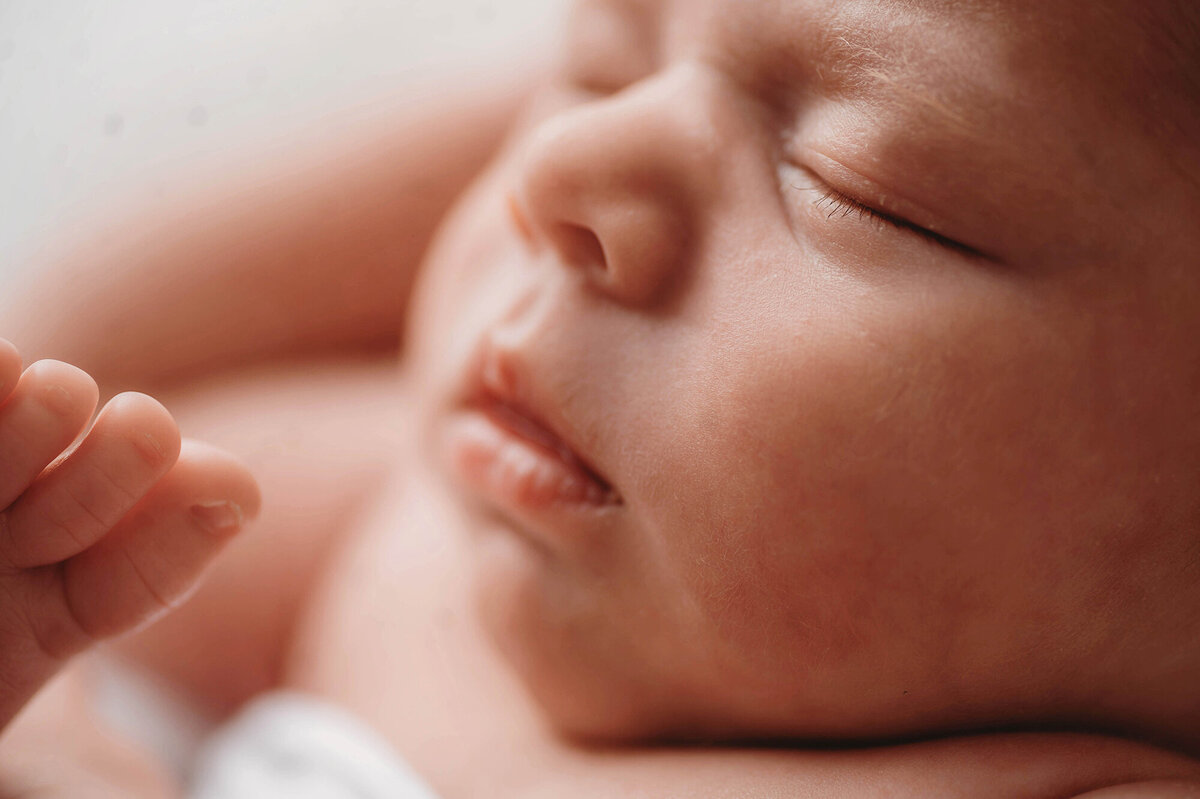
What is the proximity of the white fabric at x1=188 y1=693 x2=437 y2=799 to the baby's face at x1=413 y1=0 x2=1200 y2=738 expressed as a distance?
153 millimetres

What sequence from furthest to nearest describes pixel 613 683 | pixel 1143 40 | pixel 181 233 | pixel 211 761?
pixel 181 233, pixel 211 761, pixel 613 683, pixel 1143 40

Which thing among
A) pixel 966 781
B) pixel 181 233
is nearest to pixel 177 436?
pixel 966 781

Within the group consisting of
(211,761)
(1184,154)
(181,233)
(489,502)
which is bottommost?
(211,761)

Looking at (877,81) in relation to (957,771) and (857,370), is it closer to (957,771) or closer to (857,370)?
(857,370)

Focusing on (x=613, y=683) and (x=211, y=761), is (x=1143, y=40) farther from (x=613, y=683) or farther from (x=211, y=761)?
(x=211, y=761)

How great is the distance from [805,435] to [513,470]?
14cm

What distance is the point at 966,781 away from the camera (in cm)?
43

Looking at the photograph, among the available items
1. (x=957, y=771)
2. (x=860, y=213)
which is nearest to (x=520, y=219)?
(x=860, y=213)

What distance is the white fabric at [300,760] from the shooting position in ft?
1.91

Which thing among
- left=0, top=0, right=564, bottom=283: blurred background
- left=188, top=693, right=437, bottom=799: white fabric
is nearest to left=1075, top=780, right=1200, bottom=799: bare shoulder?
left=188, top=693, right=437, bottom=799: white fabric

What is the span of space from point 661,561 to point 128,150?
20.5 inches

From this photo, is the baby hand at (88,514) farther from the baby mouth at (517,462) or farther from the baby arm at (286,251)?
the baby arm at (286,251)

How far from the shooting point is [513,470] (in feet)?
1.60

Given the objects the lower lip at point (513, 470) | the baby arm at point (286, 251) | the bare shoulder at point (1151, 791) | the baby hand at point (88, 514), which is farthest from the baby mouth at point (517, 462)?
the baby arm at point (286, 251)
